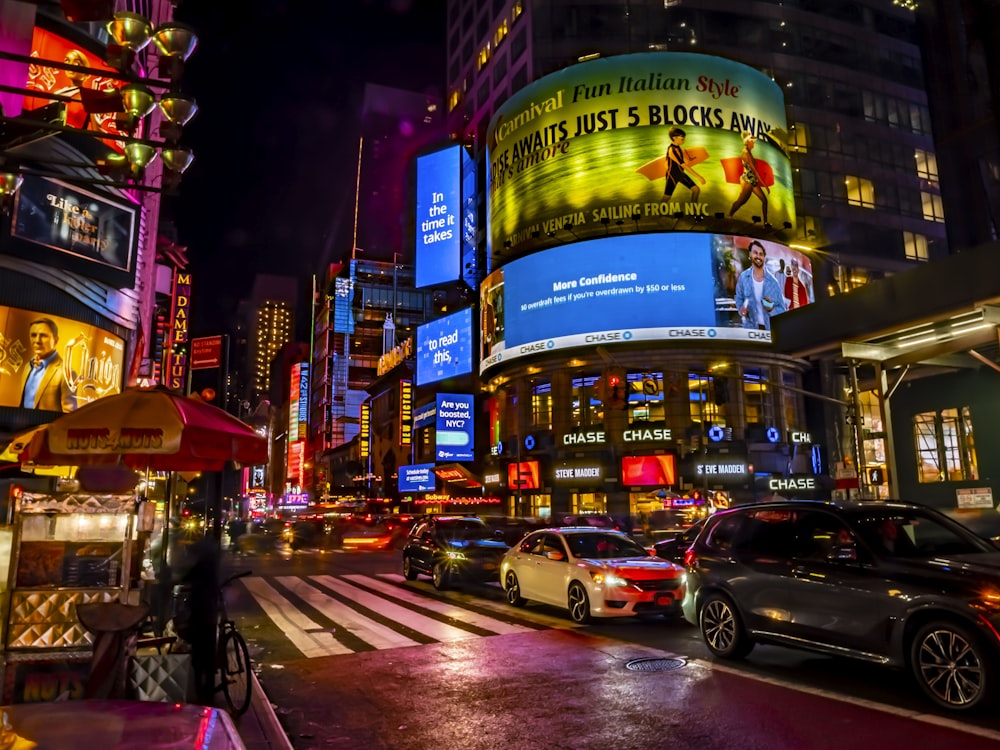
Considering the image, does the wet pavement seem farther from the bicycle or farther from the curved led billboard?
the curved led billboard

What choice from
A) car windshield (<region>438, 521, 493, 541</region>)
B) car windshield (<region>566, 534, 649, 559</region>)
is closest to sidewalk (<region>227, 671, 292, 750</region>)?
car windshield (<region>566, 534, 649, 559</region>)

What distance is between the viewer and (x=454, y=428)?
Result: 185 feet

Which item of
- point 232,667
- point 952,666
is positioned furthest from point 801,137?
point 232,667

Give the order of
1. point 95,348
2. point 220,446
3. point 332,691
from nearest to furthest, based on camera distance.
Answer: point 220,446
point 332,691
point 95,348

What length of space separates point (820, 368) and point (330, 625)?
41738 mm

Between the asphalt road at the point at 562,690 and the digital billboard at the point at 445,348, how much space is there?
4473cm

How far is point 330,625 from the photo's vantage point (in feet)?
40.4

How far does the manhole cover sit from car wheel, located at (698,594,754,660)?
1.75 feet

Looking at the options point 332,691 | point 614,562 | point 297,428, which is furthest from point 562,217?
point 297,428

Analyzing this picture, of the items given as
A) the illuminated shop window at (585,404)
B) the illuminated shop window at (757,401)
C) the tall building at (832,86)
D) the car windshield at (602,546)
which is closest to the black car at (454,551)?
the car windshield at (602,546)

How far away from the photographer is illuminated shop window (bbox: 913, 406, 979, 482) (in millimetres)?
21688

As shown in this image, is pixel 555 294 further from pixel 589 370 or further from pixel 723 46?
pixel 723 46

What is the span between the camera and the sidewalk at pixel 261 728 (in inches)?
233

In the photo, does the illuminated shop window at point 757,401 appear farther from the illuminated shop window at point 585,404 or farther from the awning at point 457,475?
the awning at point 457,475
